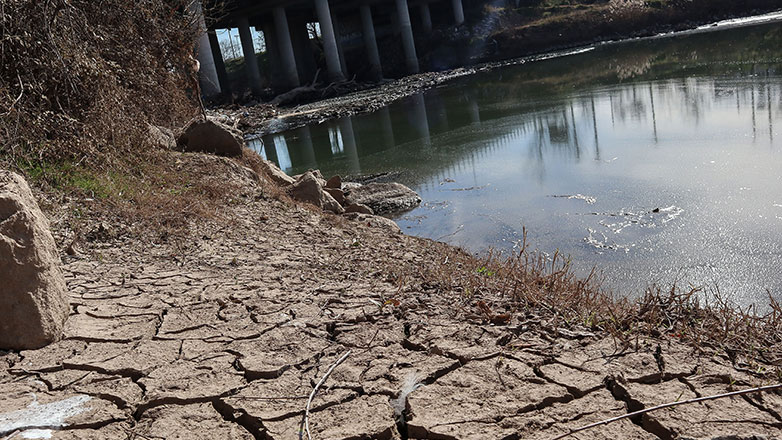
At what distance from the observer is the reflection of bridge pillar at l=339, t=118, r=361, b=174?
15227mm

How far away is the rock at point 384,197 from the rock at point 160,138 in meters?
2.92

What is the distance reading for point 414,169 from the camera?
13.7 metres

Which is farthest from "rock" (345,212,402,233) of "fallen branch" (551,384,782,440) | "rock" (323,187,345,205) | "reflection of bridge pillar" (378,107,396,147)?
"reflection of bridge pillar" (378,107,396,147)

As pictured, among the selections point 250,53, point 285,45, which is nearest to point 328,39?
point 285,45

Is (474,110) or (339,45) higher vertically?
(339,45)

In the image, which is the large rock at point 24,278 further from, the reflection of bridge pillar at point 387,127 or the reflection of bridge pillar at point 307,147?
the reflection of bridge pillar at point 387,127

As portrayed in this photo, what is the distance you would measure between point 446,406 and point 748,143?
9.74 meters

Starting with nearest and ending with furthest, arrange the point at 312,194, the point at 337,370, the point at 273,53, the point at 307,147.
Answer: the point at 337,370 < the point at 312,194 < the point at 307,147 < the point at 273,53

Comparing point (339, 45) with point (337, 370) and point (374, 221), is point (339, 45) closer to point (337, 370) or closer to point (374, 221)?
point (374, 221)

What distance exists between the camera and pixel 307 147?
1953 cm

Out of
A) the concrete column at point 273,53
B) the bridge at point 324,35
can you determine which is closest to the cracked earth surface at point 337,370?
the bridge at point 324,35

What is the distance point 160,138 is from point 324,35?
3198cm

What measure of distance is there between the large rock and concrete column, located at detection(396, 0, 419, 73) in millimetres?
42804

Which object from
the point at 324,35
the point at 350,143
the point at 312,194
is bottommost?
the point at 350,143
